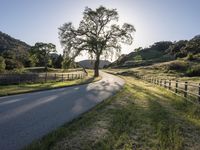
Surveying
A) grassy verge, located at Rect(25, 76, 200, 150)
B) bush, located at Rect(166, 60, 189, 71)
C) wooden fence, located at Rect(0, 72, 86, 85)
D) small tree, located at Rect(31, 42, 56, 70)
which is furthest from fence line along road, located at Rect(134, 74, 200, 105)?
small tree, located at Rect(31, 42, 56, 70)

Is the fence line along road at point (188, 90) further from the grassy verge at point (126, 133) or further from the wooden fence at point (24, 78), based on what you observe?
the wooden fence at point (24, 78)

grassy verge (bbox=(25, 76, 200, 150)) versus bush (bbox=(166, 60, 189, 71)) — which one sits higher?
bush (bbox=(166, 60, 189, 71))

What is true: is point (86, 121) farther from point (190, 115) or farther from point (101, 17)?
point (101, 17)

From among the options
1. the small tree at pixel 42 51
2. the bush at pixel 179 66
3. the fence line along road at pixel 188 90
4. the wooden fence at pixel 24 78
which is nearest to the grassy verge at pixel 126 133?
the fence line along road at pixel 188 90

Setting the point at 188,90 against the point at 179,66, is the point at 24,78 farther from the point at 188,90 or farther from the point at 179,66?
the point at 179,66

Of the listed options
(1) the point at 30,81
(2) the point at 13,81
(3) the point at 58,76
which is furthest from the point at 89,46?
(2) the point at 13,81

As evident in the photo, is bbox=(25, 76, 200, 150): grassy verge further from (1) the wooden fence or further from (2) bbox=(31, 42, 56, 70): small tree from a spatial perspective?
(2) bbox=(31, 42, 56, 70): small tree

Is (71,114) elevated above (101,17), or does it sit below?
below

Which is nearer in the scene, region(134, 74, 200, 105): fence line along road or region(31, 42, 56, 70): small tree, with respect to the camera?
region(134, 74, 200, 105): fence line along road

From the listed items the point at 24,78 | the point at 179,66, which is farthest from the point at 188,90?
the point at 179,66

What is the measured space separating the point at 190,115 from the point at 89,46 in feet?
143

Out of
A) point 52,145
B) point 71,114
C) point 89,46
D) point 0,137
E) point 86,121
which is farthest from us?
point 89,46

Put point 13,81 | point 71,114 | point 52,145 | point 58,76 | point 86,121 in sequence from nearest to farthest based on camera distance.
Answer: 1. point 52,145
2. point 86,121
3. point 71,114
4. point 13,81
5. point 58,76

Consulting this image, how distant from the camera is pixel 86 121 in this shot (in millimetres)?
9969
